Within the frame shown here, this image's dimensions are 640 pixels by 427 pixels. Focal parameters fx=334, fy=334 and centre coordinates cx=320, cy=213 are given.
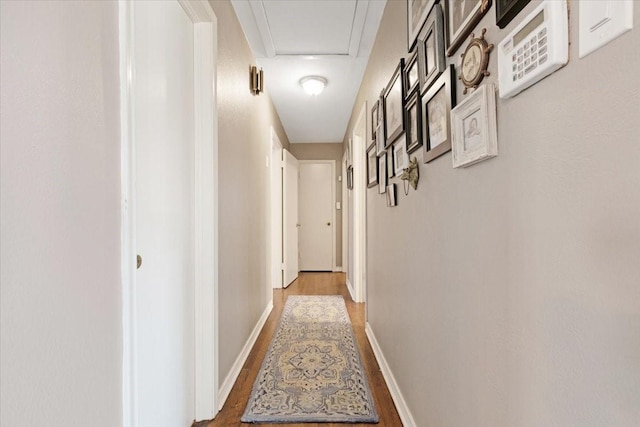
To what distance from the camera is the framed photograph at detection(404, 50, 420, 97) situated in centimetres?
141

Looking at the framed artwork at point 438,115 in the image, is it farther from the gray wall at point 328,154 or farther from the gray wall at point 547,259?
the gray wall at point 328,154

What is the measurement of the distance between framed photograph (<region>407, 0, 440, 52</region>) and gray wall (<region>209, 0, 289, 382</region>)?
0.99 metres

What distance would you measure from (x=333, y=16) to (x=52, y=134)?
6.63 ft

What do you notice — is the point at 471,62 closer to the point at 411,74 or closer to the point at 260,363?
the point at 411,74

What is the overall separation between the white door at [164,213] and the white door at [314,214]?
4.29m

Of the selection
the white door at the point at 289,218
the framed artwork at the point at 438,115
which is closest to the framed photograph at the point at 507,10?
the framed artwork at the point at 438,115

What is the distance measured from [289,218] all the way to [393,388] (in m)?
3.30

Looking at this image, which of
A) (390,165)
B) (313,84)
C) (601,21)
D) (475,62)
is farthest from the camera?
(313,84)

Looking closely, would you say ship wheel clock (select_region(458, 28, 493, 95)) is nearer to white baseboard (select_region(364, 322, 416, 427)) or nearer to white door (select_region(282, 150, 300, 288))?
white baseboard (select_region(364, 322, 416, 427))

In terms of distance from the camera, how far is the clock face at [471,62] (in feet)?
2.85

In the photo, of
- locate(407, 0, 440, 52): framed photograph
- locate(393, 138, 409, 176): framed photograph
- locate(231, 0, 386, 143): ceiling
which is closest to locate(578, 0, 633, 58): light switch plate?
locate(407, 0, 440, 52): framed photograph

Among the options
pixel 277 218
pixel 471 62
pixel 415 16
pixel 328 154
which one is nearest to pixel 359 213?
pixel 277 218

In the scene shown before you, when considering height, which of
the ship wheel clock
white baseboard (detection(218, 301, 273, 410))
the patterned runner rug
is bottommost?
the patterned runner rug

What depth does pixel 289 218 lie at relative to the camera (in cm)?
492
